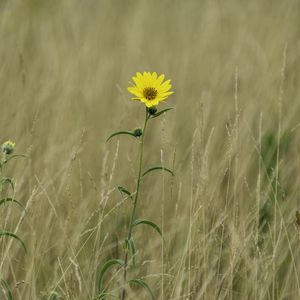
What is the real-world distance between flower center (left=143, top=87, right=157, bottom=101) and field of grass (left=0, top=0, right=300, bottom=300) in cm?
34

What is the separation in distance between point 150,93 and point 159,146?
50.5 inches

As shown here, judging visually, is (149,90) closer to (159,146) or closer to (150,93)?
(150,93)

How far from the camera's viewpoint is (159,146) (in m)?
3.22

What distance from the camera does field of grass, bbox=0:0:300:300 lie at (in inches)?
87.1

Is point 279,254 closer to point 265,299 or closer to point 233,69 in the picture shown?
point 265,299

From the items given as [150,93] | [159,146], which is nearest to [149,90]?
[150,93]

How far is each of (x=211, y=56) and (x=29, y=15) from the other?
52.1 inches

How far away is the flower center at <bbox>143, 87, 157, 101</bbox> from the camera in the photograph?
6.35 ft

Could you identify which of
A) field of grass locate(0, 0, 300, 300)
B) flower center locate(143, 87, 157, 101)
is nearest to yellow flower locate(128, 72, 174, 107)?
flower center locate(143, 87, 157, 101)

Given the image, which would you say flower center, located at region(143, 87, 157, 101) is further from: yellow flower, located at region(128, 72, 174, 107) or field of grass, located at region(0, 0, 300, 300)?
field of grass, located at region(0, 0, 300, 300)

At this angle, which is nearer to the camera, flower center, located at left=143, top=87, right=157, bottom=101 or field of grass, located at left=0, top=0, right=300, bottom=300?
flower center, located at left=143, top=87, right=157, bottom=101

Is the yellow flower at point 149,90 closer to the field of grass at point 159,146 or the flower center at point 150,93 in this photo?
the flower center at point 150,93

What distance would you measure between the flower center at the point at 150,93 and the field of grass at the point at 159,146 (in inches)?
13.3

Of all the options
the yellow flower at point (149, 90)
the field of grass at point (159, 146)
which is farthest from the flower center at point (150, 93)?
the field of grass at point (159, 146)
